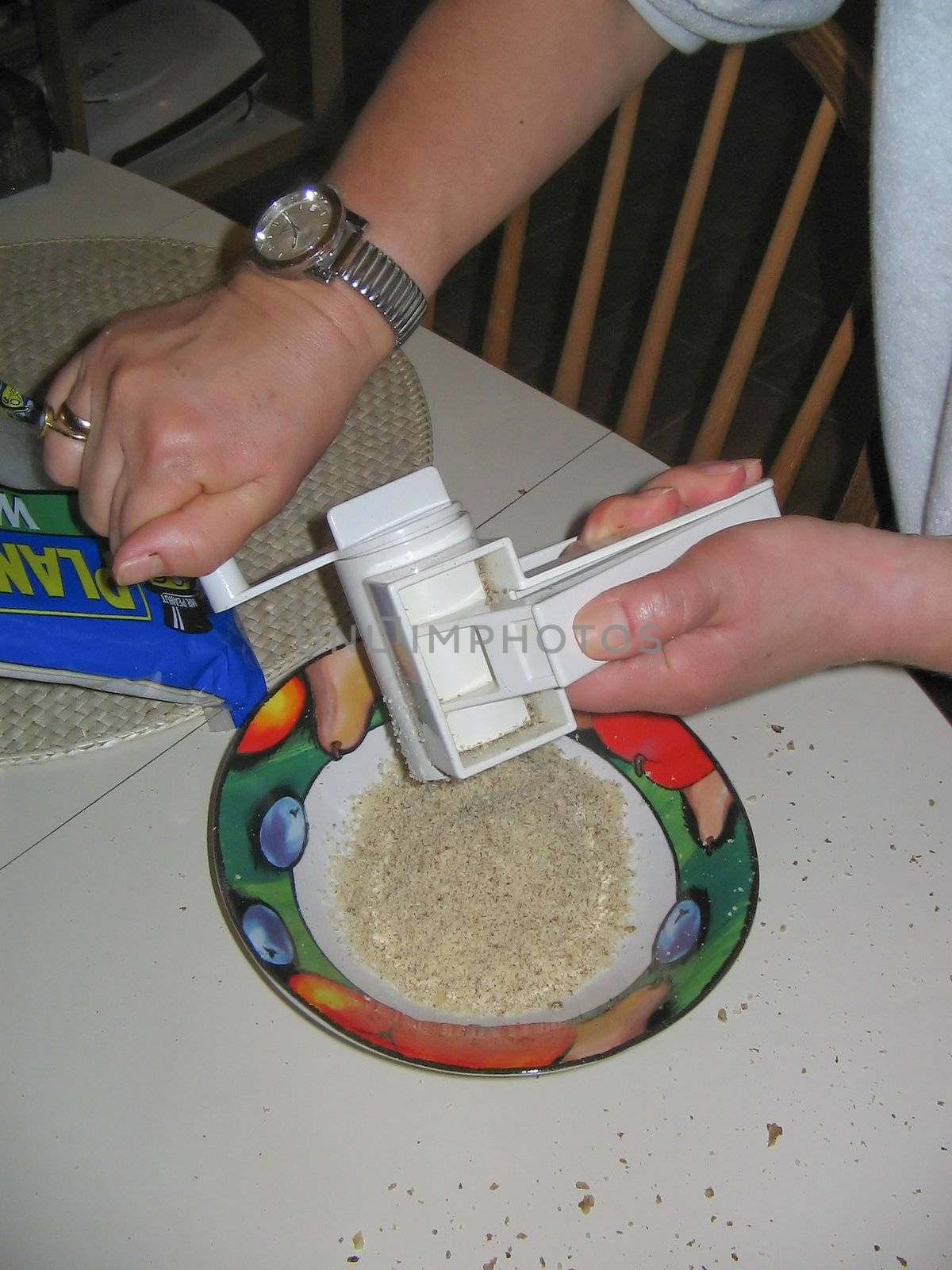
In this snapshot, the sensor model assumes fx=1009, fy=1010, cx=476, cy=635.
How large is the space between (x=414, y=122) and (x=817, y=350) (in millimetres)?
1628

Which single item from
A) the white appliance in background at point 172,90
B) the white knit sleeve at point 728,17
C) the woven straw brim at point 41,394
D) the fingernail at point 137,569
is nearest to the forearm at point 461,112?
the white knit sleeve at point 728,17

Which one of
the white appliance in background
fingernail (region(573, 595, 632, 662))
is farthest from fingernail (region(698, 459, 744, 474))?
the white appliance in background

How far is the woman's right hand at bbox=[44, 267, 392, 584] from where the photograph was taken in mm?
519

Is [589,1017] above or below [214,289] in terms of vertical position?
below

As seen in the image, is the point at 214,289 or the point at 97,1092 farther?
the point at 214,289

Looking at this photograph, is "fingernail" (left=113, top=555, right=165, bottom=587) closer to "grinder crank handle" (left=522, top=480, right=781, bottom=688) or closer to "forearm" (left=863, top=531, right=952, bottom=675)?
"grinder crank handle" (left=522, top=480, right=781, bottom=688)

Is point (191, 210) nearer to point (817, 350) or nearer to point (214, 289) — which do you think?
point (214, 289)

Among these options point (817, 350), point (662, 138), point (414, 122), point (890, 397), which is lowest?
point (817, 350)

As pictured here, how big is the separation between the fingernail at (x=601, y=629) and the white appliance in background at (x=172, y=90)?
4.19 feet

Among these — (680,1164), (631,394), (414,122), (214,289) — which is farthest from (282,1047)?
(631,394)

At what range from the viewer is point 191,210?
89 centimetres

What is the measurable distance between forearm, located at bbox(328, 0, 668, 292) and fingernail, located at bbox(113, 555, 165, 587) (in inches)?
9.3

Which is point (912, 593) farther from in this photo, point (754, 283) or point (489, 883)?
point (754, 283)

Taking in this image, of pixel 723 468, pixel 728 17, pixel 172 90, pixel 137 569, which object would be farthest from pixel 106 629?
pixel 172 90
